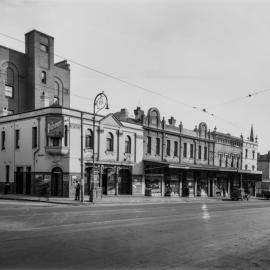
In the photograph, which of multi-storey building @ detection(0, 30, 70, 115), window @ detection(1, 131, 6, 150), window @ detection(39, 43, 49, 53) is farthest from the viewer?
window @ detection(39, 43, 49, 53)

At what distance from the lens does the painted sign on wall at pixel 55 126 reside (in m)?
32.6

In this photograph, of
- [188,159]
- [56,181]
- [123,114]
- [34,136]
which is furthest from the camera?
[188,159]

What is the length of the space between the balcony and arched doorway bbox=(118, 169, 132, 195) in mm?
8086

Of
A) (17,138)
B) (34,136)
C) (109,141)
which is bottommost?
(109,141)

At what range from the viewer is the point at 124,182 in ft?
131

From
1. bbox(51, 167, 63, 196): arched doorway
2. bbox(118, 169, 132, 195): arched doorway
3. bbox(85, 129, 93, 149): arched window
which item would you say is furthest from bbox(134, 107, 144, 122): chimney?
bbox(51, 167, 63, 196): arched doorway

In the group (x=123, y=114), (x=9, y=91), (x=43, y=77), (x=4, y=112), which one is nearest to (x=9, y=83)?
(x=9, y=91)

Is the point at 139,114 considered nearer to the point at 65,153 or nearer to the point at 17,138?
the point at 65,153

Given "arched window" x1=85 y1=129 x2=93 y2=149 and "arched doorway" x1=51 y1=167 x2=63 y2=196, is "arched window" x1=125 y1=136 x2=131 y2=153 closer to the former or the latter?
"arched window" x1=85 y1=129 x2=93 y2=149

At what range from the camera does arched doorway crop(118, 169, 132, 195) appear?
39344mm

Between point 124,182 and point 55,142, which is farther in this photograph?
point 124,182

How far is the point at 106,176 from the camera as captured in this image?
3756 cm

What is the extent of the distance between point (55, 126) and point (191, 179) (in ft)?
72.6

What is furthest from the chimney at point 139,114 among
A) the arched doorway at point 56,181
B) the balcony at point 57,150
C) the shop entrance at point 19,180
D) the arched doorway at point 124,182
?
the shop entrance at point 19,180
